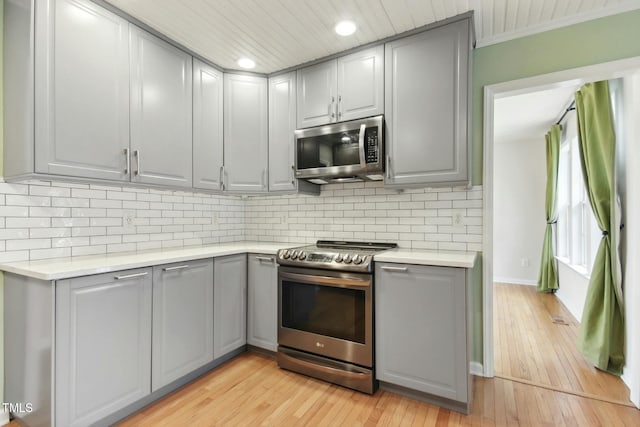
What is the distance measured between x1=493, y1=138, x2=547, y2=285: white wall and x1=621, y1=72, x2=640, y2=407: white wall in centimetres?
352

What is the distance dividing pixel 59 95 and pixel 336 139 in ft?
5.92

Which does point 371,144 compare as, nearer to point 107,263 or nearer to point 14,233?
point 107,263

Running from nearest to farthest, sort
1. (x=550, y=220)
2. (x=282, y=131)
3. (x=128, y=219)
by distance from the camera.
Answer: (x=128, y=219) → (x=282, y=131) → (x=550, y=220)

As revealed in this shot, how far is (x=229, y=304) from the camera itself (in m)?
2.57

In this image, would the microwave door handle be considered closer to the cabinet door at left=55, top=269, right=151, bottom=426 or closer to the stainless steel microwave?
the stainless steel microwave

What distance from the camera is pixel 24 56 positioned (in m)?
1.70

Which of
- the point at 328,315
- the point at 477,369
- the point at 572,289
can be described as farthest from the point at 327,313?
the point at 572,289

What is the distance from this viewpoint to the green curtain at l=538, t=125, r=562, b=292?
4.76m

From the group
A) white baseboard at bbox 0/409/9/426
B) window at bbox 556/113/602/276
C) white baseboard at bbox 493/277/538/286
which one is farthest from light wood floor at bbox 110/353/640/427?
white baseboard at bbox 493/277/538/286

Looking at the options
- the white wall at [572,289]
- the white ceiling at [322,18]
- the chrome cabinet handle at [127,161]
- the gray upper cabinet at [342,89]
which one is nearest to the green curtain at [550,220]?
the white wall at [572,289]

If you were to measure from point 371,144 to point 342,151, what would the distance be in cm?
26

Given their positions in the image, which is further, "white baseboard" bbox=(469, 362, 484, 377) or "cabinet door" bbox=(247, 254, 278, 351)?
"cabinet door" bbox=(247, 254, 278, 351)

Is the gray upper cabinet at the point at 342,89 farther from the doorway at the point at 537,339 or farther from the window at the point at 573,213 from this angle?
the window at the point at 573,213

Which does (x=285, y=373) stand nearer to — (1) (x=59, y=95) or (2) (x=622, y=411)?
(2) (x=622, y=411)
